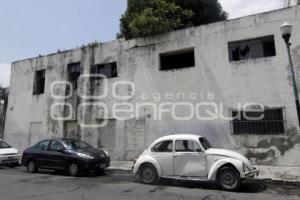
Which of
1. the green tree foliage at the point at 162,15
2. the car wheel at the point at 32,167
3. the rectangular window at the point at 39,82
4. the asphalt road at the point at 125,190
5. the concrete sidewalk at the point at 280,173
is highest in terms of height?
the green tree foliage at the point at 162,15

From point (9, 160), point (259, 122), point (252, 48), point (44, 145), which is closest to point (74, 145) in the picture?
point (44, 145)

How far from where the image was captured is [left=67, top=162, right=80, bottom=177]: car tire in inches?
458

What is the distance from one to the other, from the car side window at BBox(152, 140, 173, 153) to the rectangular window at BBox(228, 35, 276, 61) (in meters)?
6.00

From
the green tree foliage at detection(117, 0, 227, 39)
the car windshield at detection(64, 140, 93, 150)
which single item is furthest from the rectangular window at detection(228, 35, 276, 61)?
the car windshield at detection(64, 140, 93, 150)

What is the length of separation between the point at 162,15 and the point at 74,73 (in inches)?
261

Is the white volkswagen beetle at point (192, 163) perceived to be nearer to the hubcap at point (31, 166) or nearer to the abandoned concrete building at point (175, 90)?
the abandoned concrete building at point (175, 90)

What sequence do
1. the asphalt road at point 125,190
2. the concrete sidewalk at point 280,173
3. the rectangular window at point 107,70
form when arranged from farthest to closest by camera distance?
the rectangular window at point 107,70, the concrete sidewalk at point 280,173, the asphalt road at point 125,190

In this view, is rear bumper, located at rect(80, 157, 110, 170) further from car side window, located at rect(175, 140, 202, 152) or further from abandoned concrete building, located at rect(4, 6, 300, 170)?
abandoned concrete building, located at rect(4, 6, 300, 170)

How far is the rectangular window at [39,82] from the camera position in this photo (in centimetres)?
2006

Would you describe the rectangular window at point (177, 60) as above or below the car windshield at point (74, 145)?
above

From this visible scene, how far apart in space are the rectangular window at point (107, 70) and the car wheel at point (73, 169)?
660 cm

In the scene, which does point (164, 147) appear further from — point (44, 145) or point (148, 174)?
point (44, 145)

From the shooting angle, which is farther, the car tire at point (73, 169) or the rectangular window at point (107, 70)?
the rectangular window at point (107, 70)

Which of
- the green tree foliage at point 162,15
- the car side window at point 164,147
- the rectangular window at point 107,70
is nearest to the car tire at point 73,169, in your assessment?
the car side window at point 164,147
